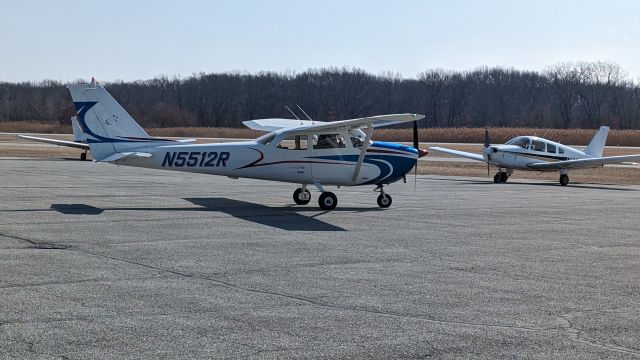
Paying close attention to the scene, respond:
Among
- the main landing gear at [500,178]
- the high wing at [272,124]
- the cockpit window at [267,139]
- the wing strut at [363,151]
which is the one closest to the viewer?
the wing strut at [363,151]

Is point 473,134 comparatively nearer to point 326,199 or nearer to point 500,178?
point 500,178

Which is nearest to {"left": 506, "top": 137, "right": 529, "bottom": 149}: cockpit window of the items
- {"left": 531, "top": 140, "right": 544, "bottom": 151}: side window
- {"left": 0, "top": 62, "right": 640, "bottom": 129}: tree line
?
{"left": 531, "top": 140, "right": 544, "bottom": 151}: side window

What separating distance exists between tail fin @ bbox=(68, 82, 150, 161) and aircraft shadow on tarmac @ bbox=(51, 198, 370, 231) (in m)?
1.31

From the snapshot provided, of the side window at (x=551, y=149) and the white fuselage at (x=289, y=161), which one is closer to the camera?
the white fuselage at (x=289, y=161)

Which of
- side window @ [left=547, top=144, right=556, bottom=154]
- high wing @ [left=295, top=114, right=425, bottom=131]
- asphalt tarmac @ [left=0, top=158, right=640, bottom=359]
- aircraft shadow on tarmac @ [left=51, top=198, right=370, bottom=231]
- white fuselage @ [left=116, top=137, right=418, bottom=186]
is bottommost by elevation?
asphalt tarmac @ [left=0, top=158, right=640, bottom=359]

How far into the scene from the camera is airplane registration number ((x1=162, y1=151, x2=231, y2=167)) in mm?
18203

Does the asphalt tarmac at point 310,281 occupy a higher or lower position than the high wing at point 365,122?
lower

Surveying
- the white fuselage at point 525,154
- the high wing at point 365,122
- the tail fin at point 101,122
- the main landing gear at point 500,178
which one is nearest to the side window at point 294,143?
the high wing at point 365,122

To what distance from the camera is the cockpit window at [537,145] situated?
3516cm

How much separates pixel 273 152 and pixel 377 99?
374 ft

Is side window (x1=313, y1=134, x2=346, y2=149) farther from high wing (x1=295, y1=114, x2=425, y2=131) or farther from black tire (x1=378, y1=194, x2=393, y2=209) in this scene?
black tire (x1=378, y1=194, x2=393, y2=209)

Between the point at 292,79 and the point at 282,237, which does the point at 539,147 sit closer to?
the point at 282,237

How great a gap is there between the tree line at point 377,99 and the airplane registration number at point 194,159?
105 m

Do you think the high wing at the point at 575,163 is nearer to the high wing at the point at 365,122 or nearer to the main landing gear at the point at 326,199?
the main landing gear at the point at 326,199
